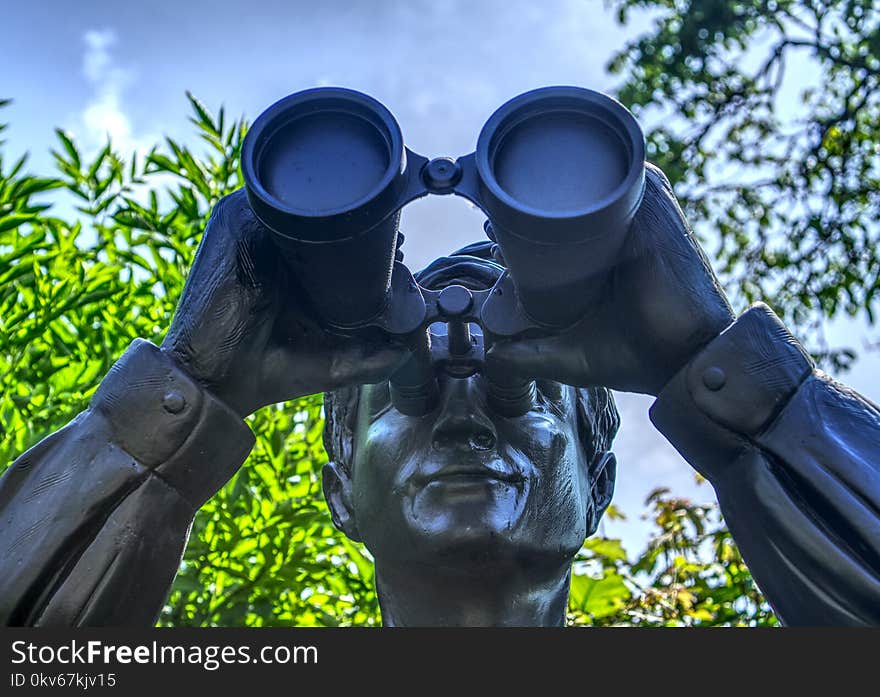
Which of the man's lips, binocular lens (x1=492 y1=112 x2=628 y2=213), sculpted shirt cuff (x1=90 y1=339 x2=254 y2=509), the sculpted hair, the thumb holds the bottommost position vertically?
sculpted shirt cuff (x1=90 y1=339 x2=254 y2=509)

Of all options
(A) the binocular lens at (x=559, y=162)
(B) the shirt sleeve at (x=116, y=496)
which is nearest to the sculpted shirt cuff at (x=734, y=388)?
(A) the binocular lens at (x=559, y=162)

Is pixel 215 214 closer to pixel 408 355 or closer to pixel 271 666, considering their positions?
pixel 408 355

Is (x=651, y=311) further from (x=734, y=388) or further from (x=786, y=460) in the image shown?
(x=786, y=460)

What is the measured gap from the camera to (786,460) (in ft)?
5.49

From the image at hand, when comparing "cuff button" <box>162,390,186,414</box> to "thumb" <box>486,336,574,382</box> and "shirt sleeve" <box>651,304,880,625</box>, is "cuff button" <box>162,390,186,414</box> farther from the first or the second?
"shirt sleeve" <box>651,304,880,625</box>

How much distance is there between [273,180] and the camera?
67.7 inches

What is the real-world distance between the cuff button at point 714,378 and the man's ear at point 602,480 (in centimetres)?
90

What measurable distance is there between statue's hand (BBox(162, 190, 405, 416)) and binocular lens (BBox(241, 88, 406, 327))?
0.20ft

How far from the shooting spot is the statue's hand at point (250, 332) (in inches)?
70.3

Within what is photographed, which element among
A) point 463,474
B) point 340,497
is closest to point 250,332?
point 463,474

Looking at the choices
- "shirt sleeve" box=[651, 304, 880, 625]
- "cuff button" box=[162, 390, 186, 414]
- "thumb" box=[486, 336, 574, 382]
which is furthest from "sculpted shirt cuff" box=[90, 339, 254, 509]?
"shirt sleeve" box=[651, 304, 880, 625]

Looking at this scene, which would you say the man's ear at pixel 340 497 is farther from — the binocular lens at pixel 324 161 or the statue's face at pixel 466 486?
the binocular lens at pixel 324 161

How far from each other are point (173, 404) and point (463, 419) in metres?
0.59

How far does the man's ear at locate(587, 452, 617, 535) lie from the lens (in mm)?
2609
